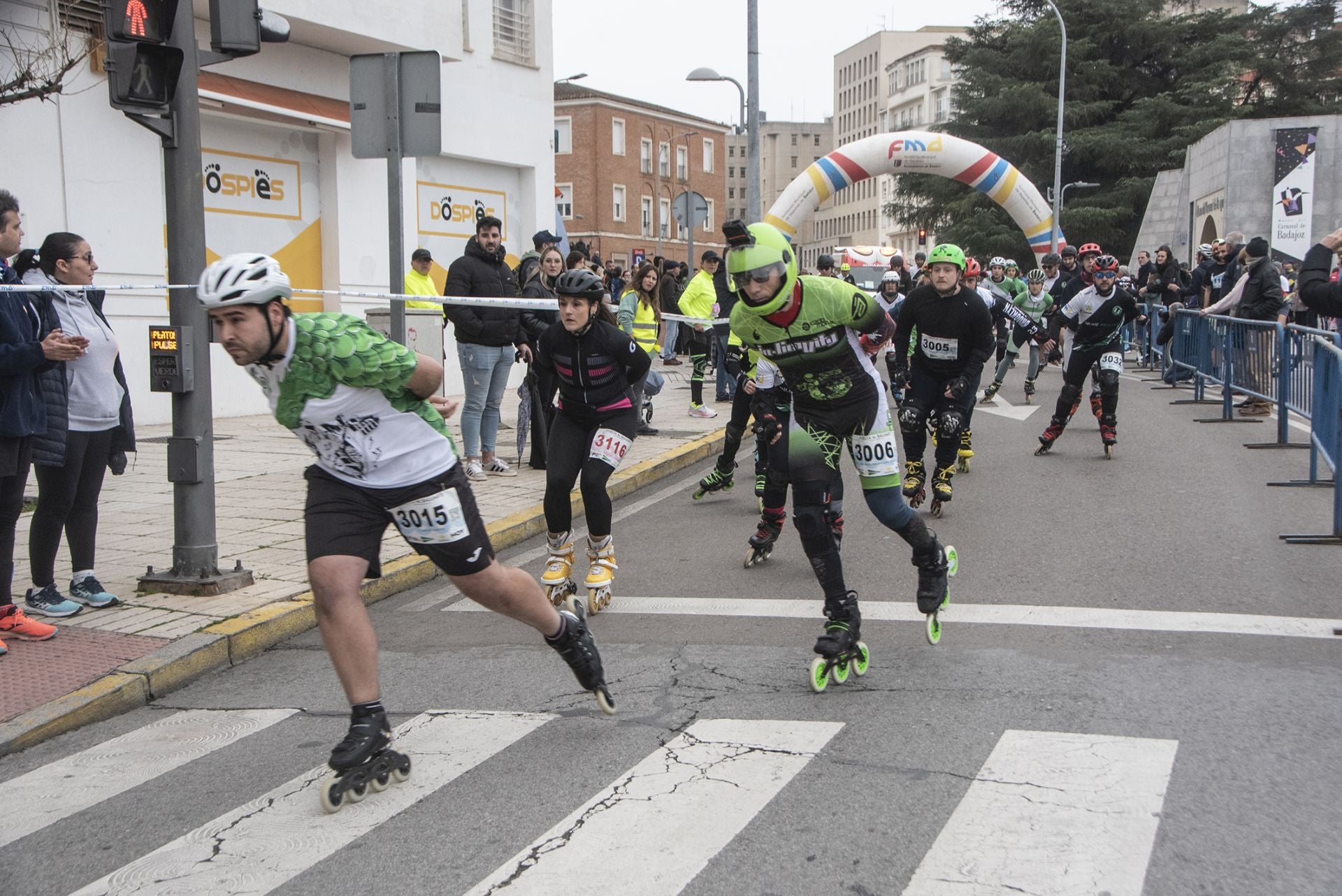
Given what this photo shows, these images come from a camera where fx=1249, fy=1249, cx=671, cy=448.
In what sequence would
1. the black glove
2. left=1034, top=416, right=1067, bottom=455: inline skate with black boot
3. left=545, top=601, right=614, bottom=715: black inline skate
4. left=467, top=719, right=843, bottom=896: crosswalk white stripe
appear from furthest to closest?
left=1034, top=416, right=1067, bottom=455: inline skate with black boot
the black glove
left=545, top=601, right=614, bottom=715: black inline skate
left=467, top=719, right=843, bottom=896: crosswalk white stripe

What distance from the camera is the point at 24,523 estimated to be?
8.36 meters

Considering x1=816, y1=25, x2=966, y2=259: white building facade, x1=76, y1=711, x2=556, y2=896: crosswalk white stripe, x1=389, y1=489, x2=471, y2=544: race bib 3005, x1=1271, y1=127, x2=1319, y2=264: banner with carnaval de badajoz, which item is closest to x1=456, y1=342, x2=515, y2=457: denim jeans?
x1=76, y1=711, x2=556, y2=896: crosswalk white stripe

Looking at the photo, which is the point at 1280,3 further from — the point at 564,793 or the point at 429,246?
the point at 564,793

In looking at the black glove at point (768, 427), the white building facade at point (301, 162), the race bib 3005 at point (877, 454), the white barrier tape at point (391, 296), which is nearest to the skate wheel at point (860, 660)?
the race bib 3005 at point (877, 454)

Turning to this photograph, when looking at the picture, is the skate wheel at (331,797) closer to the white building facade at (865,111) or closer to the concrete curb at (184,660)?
the concrete curb at (184,660)

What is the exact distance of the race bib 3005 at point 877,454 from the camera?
5.65m

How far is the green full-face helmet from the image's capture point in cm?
517

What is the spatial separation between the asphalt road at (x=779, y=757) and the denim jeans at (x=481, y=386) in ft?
11.0

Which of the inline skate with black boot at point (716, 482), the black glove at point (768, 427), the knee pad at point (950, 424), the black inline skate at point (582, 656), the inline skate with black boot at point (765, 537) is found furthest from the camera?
the inline skate with black boot at point (716, 482)

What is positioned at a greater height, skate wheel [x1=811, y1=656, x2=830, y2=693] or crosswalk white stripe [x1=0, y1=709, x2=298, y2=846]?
skate wheel [x1=811, y1=656, x2=830, y2=693]

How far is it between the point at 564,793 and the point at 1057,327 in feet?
33.5

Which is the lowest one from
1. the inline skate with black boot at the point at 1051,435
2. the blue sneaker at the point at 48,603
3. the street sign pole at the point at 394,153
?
the blue sneaker at the point at 48,603

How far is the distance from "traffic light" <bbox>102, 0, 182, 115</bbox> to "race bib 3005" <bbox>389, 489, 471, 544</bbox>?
3072mm

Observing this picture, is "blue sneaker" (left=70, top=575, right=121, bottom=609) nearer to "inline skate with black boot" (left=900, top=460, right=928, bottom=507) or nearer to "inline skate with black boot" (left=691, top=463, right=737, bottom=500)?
"inline skate with black boot" (left=691, top=463, right=737, bottom=500)
